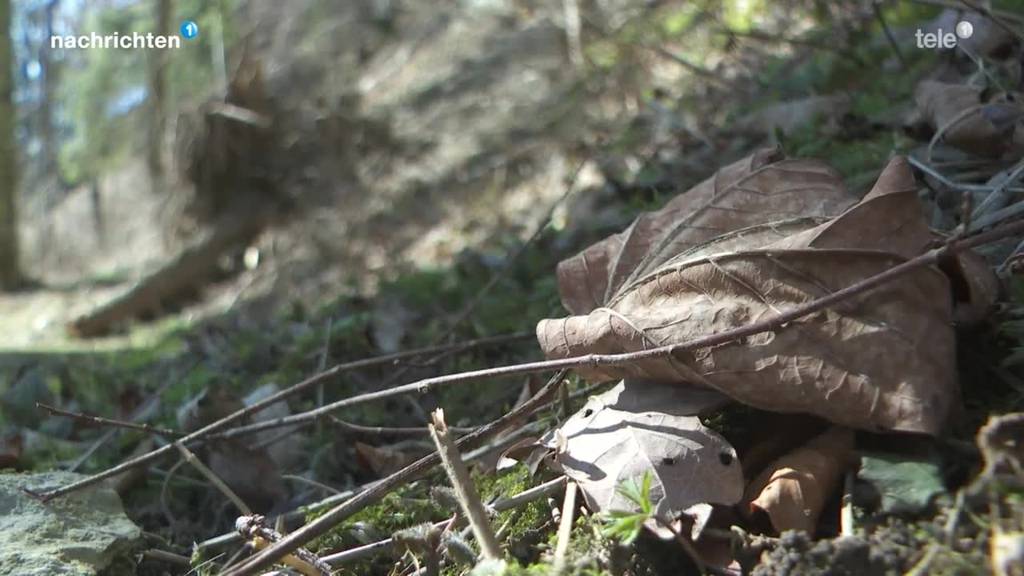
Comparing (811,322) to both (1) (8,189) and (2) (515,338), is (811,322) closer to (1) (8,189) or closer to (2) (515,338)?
(2) (515,338)

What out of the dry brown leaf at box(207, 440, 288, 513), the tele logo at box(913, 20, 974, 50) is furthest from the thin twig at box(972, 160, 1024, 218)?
the dry brown leaf at box(207, 440, 288, 513)

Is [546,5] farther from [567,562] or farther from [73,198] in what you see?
[73,198]

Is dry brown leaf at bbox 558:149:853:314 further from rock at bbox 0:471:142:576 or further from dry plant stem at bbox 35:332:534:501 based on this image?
rock at bbox 0:471:142:576

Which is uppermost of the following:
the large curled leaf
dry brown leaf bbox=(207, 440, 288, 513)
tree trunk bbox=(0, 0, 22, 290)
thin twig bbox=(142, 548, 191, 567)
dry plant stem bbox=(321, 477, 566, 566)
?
the large curled leaf

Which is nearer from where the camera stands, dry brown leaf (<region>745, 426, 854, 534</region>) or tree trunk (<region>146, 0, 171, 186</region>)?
dry brown leaf (<region>745, 426, 854, 534</region>)

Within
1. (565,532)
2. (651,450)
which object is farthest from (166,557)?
(651,450)

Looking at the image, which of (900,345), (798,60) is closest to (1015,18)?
(798,60)
